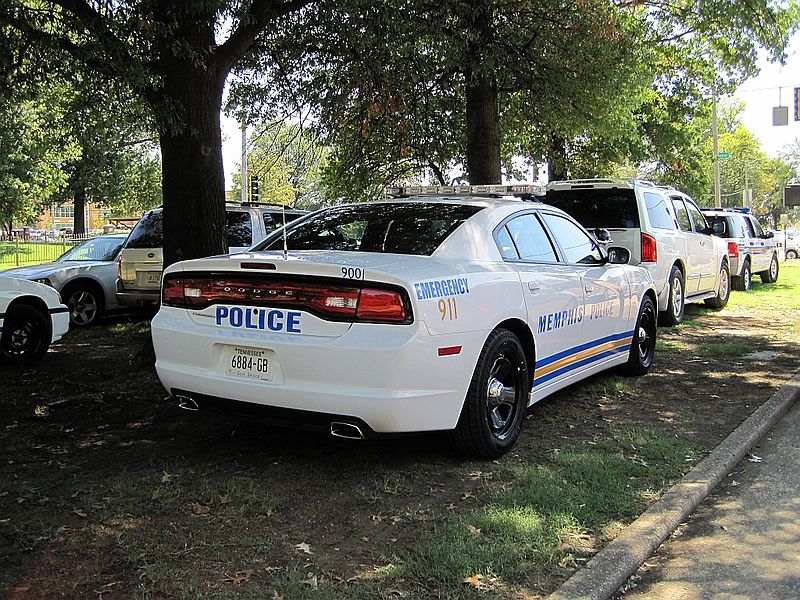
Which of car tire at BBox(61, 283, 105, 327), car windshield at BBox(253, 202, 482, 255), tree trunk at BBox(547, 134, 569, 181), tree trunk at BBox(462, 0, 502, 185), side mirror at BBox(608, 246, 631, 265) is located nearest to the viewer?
car windshield at BBox(253, 202, 482, 255)

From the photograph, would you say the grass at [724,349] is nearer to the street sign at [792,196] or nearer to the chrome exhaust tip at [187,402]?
the chrome exhaust tip at [187,402]

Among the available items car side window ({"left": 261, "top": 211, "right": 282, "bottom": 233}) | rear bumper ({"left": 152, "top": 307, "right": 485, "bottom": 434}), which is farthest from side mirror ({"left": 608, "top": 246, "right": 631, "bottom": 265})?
car side window ({"left": 261, "top": 211, "right": 282, "bottom": 233})

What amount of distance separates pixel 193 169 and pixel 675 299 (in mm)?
7023

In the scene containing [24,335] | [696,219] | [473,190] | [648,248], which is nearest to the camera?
[473,190]

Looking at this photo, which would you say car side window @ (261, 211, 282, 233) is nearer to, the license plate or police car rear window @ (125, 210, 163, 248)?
police car rear window @ (125, 210, 163, 248)

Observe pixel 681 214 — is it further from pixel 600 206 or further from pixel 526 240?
pixel 526 240

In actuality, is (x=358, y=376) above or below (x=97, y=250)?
below

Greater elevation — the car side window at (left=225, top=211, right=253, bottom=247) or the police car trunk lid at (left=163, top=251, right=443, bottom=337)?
the car side window at (left=225, top=211, right=253, bottom=247)

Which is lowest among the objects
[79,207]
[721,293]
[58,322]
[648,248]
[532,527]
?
[532,527]

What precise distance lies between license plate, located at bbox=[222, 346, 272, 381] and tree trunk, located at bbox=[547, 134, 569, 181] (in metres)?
18.4

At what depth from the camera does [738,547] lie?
3.75m

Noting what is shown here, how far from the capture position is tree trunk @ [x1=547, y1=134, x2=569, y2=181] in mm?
22328

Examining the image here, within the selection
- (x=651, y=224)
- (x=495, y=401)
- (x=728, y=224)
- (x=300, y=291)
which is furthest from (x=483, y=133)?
(x=300, y=291)

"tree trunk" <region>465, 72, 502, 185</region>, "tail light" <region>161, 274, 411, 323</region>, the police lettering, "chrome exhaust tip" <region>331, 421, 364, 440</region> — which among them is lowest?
"chrome exhaust tip" <region>331, 421, 364, 440</region>
